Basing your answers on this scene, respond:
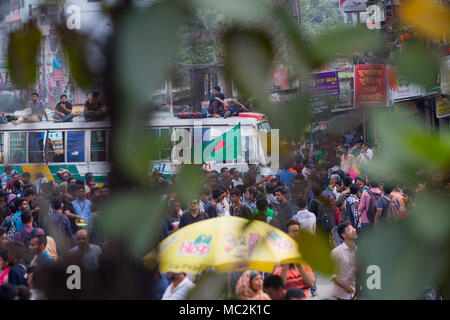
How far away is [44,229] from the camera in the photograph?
2984 millimetres

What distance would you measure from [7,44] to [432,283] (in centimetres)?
33

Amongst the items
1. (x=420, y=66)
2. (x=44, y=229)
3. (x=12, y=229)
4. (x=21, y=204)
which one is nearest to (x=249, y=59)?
(x=420, y=66)

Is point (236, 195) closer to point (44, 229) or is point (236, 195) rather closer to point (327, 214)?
point (327, 214)

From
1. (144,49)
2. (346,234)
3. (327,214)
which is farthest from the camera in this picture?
(346,234)

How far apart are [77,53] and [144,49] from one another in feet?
0.25

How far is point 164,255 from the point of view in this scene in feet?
1.24

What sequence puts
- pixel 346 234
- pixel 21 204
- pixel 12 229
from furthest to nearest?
pixel 21 204, pixel 12 229, pixel 346 234

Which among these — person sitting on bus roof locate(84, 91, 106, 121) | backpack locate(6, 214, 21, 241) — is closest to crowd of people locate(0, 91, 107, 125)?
person sitting on bus roof locate(84, 91, 106, 121)

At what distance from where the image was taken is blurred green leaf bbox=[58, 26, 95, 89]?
36 centimetres

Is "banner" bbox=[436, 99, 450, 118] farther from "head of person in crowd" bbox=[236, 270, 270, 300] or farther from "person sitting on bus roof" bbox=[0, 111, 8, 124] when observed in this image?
"person sitting on bus roof" bbox=[0, 111, 8, 124]

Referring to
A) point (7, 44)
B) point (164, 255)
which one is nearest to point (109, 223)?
point (164, 255)

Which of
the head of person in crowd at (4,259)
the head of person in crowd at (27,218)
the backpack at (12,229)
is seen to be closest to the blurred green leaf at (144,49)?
the head of person in crowd at (4,259)

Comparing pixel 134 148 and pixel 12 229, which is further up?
pixel 134 148

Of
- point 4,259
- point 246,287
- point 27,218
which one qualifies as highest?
point 246,287
